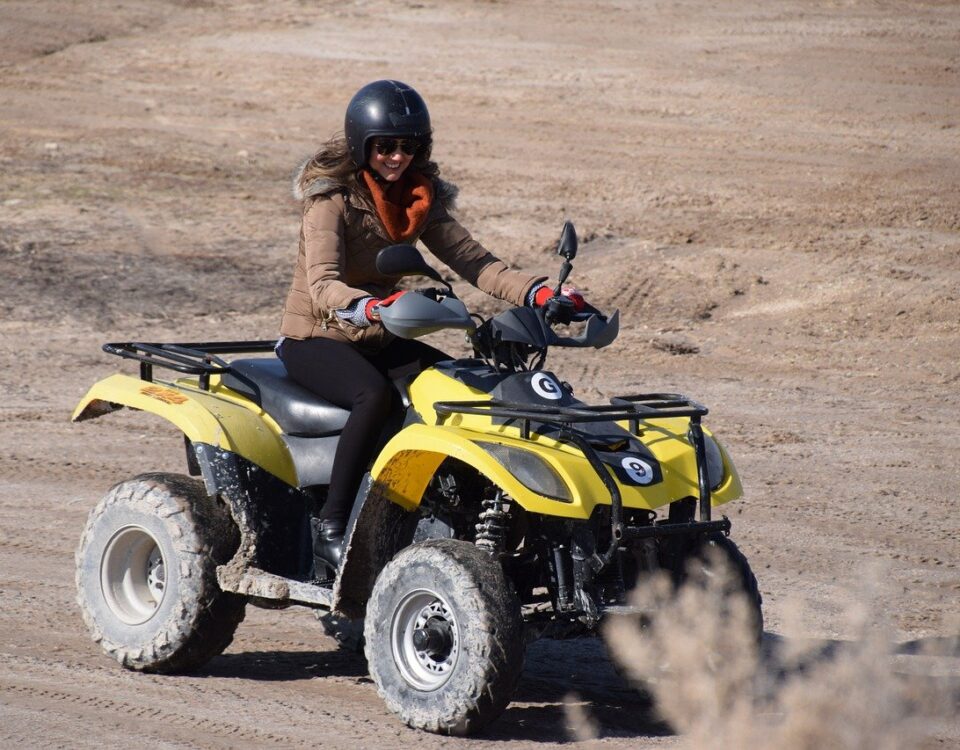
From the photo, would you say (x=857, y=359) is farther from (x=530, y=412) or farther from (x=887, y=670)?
(x=530, y=412)

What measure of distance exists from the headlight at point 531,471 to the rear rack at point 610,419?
14 centimetres

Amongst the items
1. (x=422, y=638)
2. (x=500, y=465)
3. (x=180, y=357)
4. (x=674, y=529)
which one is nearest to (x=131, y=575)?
(x=180, y=357)

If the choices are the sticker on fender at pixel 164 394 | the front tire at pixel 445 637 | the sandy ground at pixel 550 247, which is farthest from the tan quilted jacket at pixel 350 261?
the sandy ground at pixel 550 247

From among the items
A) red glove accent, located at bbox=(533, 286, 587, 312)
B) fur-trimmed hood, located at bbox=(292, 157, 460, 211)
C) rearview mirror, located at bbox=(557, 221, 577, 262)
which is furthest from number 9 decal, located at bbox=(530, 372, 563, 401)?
fur-trimmed hood, located at bbox=(292, 157, 460, 211)

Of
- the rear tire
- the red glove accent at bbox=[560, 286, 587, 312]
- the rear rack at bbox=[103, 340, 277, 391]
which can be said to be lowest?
the rear tire

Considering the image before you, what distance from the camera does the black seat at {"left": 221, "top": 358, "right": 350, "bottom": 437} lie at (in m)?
6.19

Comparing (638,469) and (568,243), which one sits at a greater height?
(568,243)

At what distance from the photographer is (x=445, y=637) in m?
5.55

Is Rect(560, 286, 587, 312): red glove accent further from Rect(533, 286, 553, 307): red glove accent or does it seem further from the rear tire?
the rear tire

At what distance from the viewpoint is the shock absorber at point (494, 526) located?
5695mm

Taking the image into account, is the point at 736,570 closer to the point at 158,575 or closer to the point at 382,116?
the point at 382,116

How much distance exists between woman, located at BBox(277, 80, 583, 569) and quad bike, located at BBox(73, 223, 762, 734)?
138mm

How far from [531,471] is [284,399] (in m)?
1.36

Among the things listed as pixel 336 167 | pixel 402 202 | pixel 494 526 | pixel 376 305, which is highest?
pixel 336 167
